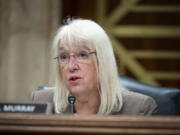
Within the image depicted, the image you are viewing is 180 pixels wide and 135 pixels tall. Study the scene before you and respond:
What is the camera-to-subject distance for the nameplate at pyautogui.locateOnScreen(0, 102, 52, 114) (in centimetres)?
148

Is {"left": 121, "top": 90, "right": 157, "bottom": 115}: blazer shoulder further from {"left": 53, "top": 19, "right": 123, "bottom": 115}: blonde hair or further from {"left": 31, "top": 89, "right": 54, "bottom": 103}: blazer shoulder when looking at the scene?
{"left": 31, "top": 89, "right": 54, "bottom": 103}: blazer shoulder

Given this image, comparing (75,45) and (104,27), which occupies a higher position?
(104,27)

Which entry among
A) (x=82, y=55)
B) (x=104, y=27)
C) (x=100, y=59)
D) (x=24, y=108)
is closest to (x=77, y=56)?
(x=82, y=55)

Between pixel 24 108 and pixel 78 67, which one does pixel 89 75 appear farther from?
pixel 24 108

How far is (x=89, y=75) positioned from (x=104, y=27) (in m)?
3.42

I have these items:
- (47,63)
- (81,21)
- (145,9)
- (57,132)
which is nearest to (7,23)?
(47,63)

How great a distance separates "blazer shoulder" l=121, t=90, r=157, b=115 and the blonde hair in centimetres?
5

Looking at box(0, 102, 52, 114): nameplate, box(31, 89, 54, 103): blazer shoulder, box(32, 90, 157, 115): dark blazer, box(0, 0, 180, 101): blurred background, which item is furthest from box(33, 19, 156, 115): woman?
box(0, 0, 180, 101): blurred background

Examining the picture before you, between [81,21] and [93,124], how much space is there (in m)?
1.39

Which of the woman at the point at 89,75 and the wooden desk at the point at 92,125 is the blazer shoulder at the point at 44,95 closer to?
the woman at the point at 89,75

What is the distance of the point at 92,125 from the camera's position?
1.19 metres

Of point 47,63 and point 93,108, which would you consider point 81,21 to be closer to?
point 93,108

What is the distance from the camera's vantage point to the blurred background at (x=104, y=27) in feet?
18.2

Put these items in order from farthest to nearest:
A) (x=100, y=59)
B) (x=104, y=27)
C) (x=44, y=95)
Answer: (x=104, y=27) → (x=44, y=95) → (x=100, y=59)
